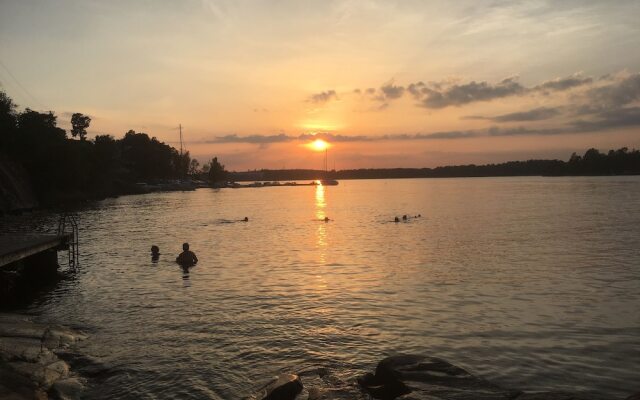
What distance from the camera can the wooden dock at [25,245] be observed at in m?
23.7

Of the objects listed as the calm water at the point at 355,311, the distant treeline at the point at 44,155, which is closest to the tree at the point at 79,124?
the distant treeline at the point at 44,155

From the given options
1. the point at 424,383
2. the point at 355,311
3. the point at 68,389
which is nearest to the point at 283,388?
the point at 424,383

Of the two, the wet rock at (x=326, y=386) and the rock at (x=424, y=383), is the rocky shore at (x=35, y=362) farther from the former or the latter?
the rock at (x=424, y=383)

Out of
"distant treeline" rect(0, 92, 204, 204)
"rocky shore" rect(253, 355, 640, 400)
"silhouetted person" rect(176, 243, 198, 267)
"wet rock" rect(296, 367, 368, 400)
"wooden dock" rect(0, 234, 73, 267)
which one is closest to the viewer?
"rocky shore" rect(253, 355, 640, 400)

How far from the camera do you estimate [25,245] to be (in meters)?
26.9

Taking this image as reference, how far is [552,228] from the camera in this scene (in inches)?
2104

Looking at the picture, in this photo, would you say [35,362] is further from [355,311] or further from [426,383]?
[355,311]

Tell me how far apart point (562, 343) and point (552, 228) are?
4109cm

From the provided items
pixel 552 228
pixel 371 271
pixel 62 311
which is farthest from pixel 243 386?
pixel 552 228

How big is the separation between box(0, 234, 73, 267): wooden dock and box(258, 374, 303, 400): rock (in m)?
17.4

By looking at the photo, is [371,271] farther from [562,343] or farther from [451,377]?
[451,377]

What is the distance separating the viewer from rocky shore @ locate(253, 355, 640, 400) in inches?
447

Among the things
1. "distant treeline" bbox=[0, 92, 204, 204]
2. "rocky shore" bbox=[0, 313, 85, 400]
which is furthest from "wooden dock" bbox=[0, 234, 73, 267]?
"distant treeline" bbox=[0, 92, 204, 204]

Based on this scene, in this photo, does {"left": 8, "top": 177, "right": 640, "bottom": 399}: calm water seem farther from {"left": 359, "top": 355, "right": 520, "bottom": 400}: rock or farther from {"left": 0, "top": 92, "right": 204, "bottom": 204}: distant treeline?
{"left": 0, "top": 92, "right": 204, "bottom": 204}: distant treeline
